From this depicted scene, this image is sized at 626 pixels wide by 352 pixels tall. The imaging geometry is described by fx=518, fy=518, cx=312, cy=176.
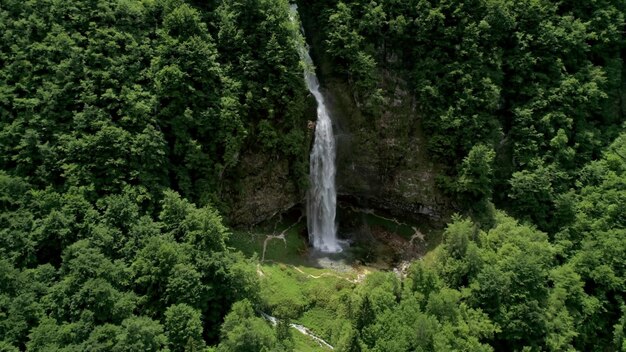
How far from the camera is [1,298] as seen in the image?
82.6 ft

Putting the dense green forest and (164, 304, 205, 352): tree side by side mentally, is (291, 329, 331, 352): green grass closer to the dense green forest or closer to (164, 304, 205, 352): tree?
the dense green forest

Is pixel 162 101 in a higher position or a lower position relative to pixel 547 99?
lower

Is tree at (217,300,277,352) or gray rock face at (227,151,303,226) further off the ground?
gray rock face at (227,151,303,226)

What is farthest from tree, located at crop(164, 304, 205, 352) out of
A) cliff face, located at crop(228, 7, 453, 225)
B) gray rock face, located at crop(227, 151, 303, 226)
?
cliff face, located at crop(228, 7, 453, 225)

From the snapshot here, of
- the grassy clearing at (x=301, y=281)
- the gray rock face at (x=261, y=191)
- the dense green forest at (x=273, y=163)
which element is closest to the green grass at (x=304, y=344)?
the grassy clearing at (x=301, y=281)

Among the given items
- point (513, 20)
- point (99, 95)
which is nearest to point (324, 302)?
point (99, 95)

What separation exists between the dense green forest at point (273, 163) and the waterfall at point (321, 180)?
1153mm

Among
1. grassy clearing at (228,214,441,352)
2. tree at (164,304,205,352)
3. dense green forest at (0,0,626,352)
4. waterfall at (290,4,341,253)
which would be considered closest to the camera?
tree at (164,304,205,352)

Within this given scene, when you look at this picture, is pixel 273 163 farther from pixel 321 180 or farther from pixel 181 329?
pixel 181 329

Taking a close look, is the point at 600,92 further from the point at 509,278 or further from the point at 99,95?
the point at 99,95

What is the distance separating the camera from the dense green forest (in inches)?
1073

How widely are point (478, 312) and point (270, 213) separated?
52.8 feet

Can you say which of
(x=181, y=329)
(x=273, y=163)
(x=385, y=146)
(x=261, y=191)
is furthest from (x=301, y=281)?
(x=385, y=146)

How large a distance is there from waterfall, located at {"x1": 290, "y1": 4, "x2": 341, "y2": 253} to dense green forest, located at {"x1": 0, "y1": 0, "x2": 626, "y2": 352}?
115 cm
